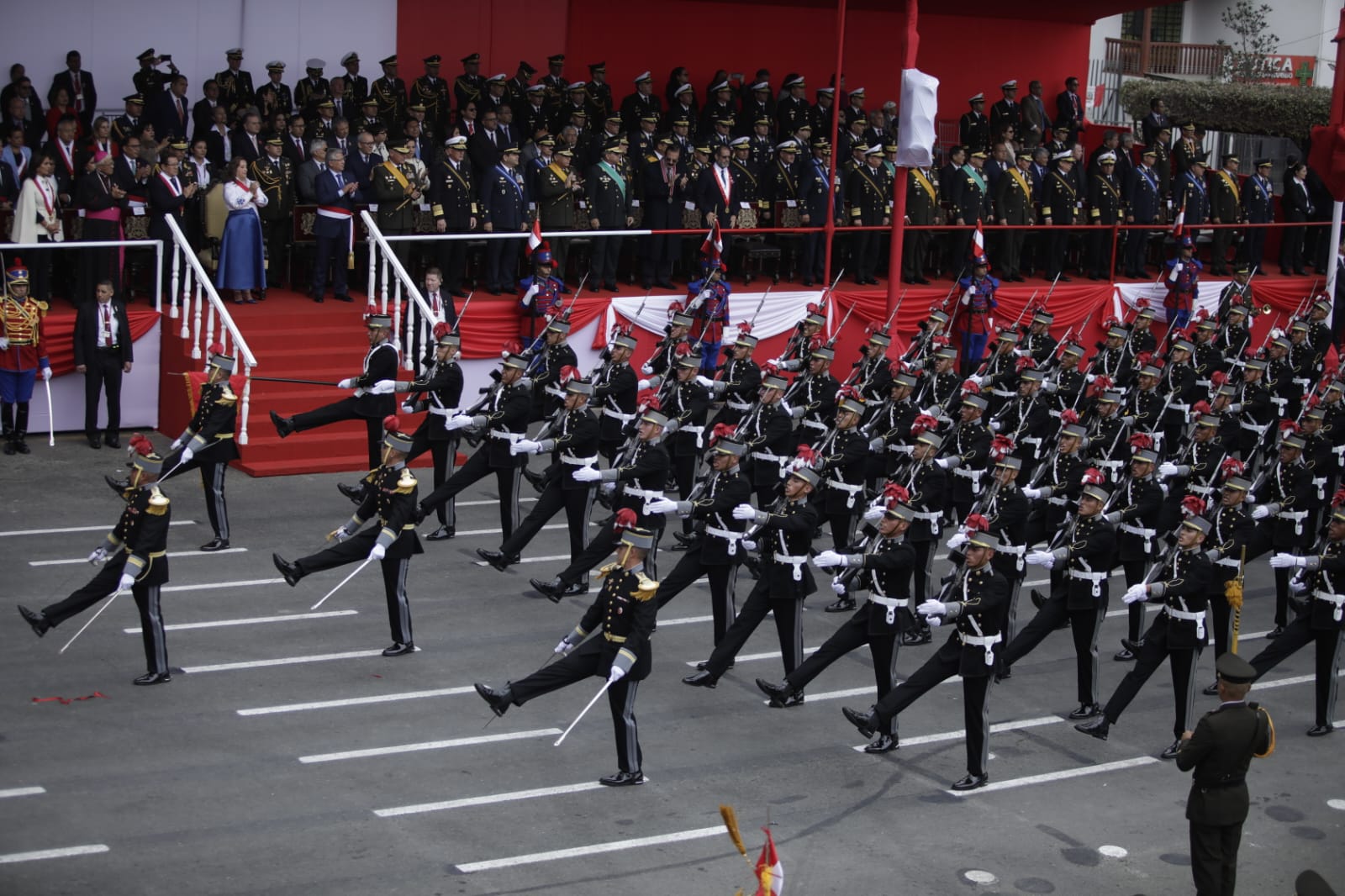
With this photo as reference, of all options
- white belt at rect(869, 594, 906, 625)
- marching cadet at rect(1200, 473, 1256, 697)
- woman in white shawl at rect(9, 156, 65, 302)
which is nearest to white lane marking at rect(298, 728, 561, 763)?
white belt at rect(869, 594, 906, 625)

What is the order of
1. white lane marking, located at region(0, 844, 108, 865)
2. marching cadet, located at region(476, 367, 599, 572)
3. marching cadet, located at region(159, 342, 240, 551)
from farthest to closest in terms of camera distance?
1. marching cadet, located at region(159, 342, 240, 551)
2. marching cadet, located at region(476, 367, 599, 572)
3. white lane marking, located at region(0, 844, 108, 865)

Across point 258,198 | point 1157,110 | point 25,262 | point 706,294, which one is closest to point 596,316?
point 706,294

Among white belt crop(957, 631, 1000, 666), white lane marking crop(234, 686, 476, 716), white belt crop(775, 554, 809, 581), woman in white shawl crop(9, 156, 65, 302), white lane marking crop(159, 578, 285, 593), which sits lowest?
white lane marking crop(234, 686, 476, 716)

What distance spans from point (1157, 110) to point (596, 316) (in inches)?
441

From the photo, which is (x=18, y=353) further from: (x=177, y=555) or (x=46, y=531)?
(x=177, y=555)

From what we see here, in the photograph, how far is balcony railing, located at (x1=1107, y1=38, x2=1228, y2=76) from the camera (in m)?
39.2

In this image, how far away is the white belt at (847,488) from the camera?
15508 mm

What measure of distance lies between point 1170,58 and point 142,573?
32.3 m

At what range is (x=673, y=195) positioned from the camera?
22.2 m

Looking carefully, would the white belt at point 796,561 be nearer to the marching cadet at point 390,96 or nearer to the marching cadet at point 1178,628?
the marching cadet at point 1178,628

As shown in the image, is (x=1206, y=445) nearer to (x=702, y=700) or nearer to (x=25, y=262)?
(x=702, y=700)

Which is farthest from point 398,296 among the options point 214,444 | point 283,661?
point 283,661

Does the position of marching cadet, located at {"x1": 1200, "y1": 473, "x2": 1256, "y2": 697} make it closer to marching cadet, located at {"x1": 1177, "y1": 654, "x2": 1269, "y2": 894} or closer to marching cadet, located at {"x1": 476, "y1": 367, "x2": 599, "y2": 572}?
marching cadet, located at {"x1": 1177, "y1": 654, "x2": 1269, "y2": 894}

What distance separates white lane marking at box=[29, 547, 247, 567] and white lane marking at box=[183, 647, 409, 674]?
262 cm
